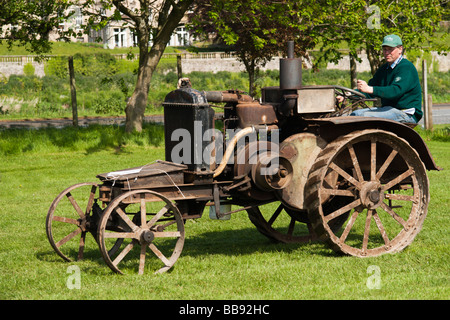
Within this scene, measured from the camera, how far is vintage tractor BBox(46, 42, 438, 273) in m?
6.95

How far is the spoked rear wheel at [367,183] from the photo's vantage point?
700 centimetres

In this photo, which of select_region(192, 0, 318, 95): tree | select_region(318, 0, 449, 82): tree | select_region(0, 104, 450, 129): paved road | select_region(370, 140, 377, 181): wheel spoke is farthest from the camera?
select_region(0, 104, 450, 129): paved road

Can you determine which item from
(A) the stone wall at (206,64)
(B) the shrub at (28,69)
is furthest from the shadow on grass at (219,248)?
(B) the shrub at (28,69)

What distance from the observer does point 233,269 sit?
6871mm

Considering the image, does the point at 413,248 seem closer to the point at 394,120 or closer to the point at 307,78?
the point at 394,120

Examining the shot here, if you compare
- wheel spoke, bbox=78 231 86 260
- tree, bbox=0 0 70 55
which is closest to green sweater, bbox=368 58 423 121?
wheel spoke, bbox=78 231 86 260

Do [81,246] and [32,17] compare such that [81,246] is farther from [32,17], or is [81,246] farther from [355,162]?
[32,17]

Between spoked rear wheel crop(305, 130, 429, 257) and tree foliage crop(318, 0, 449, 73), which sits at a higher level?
tree foliage crop(318, 0, 449, 73)

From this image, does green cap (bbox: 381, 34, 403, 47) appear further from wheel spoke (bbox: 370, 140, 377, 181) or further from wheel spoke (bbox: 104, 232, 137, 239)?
wheel spoke (bbox: 104, 232, 137, 239)

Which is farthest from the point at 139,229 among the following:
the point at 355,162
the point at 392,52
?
the point at 392,52

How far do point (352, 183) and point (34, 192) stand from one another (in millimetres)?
6895

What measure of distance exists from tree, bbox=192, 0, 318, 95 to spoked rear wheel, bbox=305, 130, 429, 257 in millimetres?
8430

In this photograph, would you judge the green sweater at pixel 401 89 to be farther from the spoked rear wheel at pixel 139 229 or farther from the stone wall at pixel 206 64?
the stone wall at pixel 206 64
